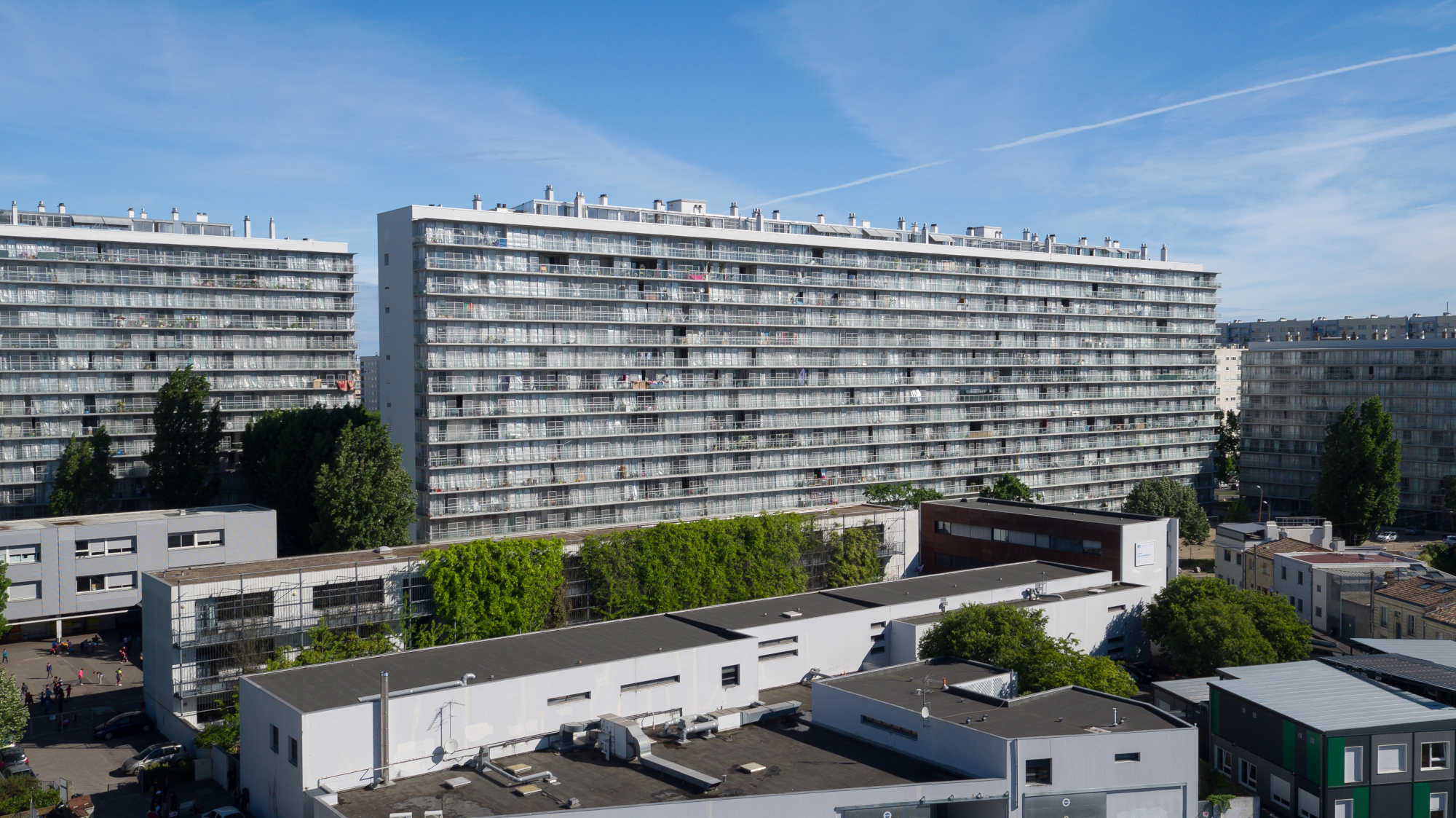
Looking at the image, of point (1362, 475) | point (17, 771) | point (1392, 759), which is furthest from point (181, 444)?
point (1362, 475)

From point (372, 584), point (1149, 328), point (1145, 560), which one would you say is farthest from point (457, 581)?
point (1149, 328)

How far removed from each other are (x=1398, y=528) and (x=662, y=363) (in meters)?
89.8

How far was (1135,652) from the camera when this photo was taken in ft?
216

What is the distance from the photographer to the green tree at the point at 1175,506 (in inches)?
4168

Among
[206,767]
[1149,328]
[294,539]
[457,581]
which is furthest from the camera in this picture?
[1149,328]

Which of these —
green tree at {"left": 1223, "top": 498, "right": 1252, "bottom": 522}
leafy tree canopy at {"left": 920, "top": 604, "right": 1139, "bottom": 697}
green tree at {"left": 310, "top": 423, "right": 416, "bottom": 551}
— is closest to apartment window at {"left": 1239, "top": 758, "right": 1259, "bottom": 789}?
leafy tree canopy at {"left": 920, "top": 604, "right": 1139, "bottom": 697}

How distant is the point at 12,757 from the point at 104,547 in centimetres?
2476

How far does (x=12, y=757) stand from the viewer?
50.3 m

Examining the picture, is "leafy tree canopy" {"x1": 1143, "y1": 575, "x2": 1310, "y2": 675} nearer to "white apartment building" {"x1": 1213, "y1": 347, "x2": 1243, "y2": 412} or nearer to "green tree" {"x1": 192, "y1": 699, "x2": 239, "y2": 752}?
"green tree" {"x1": 192, "y1": 699, "x2": 239, "y2": 752}

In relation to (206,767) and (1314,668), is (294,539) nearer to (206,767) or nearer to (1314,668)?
(206,767)

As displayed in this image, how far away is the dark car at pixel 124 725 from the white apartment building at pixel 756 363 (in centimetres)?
2690

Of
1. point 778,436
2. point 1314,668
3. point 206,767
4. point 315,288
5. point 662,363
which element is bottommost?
point 206,767

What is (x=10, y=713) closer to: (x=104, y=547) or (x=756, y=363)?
(x=104, y=547)

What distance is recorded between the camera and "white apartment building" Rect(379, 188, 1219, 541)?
270 feet
